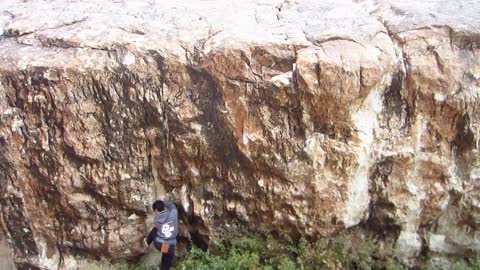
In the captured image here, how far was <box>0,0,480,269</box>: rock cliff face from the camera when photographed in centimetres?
497

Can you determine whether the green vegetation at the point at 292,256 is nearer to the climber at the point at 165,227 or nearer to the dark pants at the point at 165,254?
the dark pants at the point at 165,254

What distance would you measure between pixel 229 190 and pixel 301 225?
2.68ft

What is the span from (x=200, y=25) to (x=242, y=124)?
1.12 metres

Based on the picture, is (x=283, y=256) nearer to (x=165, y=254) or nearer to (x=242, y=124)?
(x=165, y=254)

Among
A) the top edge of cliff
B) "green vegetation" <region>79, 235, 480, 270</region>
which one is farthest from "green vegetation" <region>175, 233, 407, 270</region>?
the top edge of cliff

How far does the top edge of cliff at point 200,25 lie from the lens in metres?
5.05

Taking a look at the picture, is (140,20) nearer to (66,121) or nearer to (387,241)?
(66,121)

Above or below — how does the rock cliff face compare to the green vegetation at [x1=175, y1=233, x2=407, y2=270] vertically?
above

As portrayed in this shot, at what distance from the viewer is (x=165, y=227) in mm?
5270

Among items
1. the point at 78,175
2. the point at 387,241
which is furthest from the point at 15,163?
the point at 387,241

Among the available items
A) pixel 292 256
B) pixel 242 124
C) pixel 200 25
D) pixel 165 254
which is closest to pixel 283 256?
pixel 292 256

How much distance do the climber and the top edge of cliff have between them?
1.49m

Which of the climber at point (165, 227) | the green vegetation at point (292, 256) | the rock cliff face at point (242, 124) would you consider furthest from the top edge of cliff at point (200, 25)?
the green vegetation at point (292, 256)

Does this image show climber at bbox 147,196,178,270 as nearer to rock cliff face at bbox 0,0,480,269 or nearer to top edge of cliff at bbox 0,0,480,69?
rock cliff face at bbox 0,0,480,269
